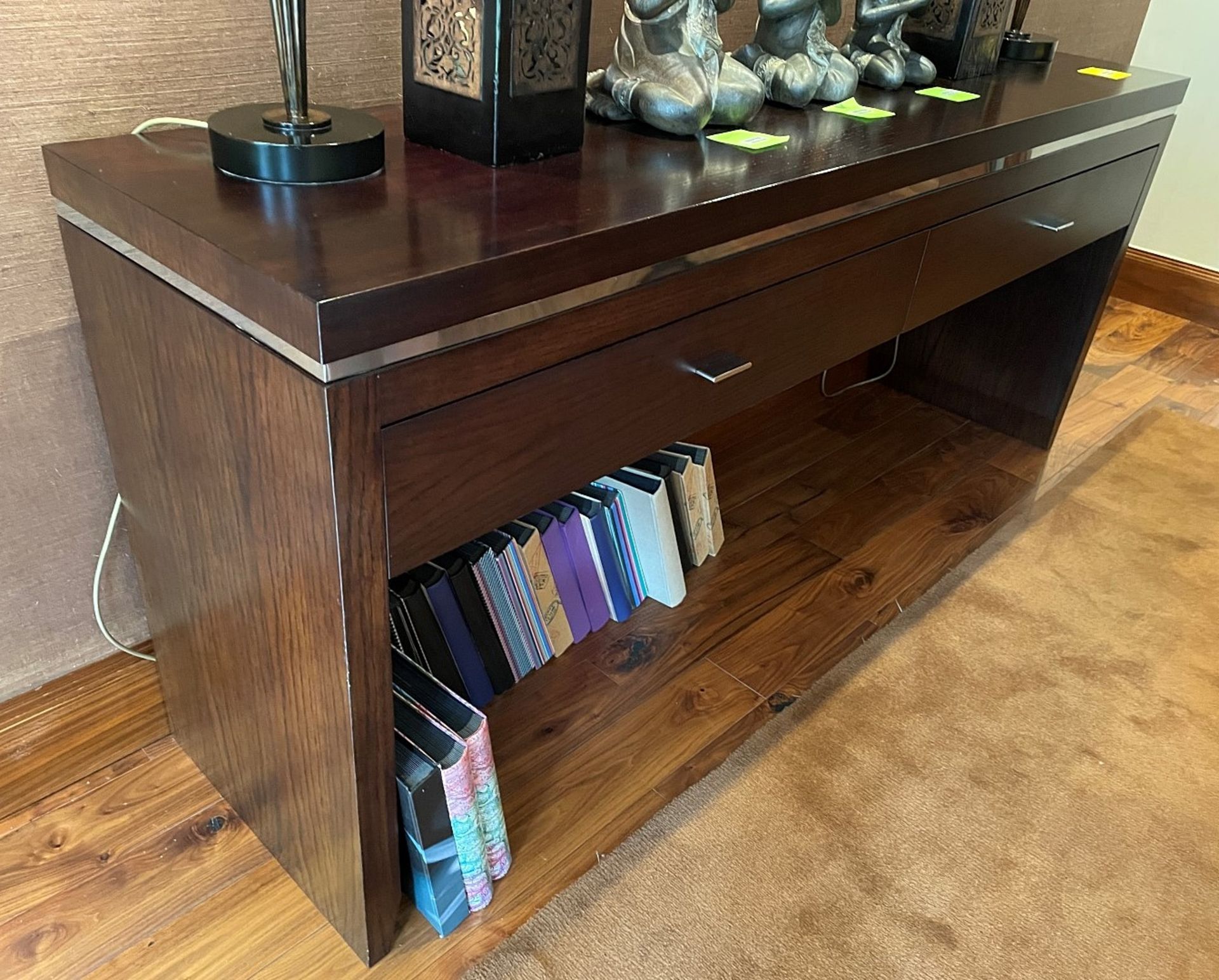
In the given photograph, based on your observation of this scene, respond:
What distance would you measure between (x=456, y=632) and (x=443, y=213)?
58 centimetres

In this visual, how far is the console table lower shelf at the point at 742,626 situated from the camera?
1.10m

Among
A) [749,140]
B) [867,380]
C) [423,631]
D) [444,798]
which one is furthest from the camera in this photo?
[867,380]

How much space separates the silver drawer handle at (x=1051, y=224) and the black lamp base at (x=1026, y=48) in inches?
12.8

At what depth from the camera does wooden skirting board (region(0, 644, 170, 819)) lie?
111cm

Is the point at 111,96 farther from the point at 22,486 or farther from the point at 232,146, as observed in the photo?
the point at 22,486

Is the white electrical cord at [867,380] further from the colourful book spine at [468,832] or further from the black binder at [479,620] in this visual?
the colourful book spine at [468,832]

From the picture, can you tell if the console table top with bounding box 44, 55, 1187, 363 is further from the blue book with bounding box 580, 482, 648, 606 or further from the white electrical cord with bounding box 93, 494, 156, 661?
the blue book with bounding box 580, 482, 648, 606

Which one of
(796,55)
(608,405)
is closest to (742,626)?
(608,405)

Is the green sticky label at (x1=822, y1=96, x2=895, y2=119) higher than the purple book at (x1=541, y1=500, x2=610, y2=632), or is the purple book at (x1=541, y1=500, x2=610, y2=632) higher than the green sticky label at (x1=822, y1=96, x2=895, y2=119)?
the green sticky label at (x1=822, y1=96, x2=895, y2=119)

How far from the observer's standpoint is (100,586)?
3.85 feet

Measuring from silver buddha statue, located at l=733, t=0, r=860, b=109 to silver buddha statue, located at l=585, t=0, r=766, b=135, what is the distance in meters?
0.13

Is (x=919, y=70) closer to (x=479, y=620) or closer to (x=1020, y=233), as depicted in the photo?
(x=1020, y=233)

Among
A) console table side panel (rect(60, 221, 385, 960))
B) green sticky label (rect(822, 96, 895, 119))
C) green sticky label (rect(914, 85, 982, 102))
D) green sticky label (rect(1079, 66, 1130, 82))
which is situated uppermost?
green sticky label (rect(1079, 66, 1130, 82))

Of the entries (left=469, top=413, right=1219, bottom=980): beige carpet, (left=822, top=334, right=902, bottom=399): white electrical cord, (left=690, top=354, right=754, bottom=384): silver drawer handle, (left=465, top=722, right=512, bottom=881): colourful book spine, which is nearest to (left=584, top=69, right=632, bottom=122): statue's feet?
(left=690, top=354, right=754, bottom=384): silver drawer handle
